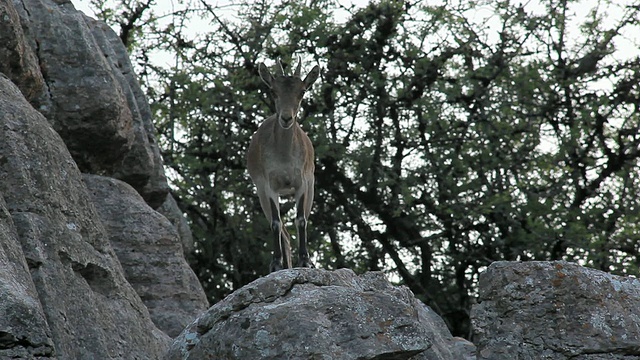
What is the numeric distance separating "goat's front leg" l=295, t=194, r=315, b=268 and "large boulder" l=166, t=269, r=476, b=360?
3961mm

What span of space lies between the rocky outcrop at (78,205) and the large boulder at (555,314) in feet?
9.37

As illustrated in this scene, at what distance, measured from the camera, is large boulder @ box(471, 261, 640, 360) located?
671 centimetres

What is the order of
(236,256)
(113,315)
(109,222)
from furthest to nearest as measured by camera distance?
(236,256) → (109,222) → (113,315)

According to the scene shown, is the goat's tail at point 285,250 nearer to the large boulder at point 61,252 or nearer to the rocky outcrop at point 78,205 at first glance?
the rocky outcrop at point 78,205

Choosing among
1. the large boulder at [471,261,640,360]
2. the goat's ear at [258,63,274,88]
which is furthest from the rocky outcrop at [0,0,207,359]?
the large boulder at [471,261,640,360]

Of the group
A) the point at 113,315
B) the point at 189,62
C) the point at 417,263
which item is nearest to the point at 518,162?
the point at 417,263

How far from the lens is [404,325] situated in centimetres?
642

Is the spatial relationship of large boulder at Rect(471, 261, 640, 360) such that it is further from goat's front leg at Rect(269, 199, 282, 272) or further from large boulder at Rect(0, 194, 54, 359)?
goat's front leg at Rect(269, 199, 282, 272)

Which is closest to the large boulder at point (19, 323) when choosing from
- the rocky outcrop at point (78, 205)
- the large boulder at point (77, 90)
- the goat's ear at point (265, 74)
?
the rocky outcrop at point (78, 205)

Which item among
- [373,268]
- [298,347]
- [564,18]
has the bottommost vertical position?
[298,347]

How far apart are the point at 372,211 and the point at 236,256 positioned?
2353 millimetres

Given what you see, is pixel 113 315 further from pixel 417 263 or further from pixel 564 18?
pixel 564 18

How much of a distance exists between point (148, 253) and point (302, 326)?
5.34 m

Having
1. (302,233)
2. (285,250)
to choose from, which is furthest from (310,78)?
(285,250)
